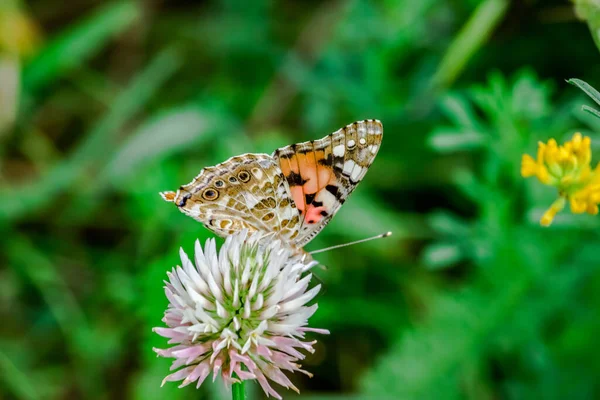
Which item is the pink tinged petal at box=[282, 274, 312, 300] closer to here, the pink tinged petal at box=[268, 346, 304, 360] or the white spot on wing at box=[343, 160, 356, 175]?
the pink tinged petal at box=[268, 346, 304, 360]

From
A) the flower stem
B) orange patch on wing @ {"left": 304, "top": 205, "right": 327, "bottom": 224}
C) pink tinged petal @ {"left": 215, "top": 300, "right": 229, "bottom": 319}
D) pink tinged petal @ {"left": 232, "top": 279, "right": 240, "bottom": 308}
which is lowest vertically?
the flower stem

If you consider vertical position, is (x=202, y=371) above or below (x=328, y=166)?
below

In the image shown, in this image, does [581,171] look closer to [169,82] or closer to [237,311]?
[237,311]

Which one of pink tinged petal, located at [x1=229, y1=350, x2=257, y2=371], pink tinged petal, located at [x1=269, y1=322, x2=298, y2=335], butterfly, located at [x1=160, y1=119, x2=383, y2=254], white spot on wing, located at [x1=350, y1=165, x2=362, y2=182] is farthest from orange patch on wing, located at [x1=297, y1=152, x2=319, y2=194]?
pink tinged petal, located at [x1=229, y1=350, x2=257, y2=371]

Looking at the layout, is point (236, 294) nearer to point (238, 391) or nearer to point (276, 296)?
point (276, 296)

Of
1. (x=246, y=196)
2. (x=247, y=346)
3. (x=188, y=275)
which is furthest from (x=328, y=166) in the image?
(x=247, y=346)

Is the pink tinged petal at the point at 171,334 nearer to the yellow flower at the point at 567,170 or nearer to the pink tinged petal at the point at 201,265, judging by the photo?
the pink tinged petal at the point at 201,265

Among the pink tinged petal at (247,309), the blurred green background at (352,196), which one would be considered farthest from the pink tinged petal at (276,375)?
the blurred green background at (352,196)
